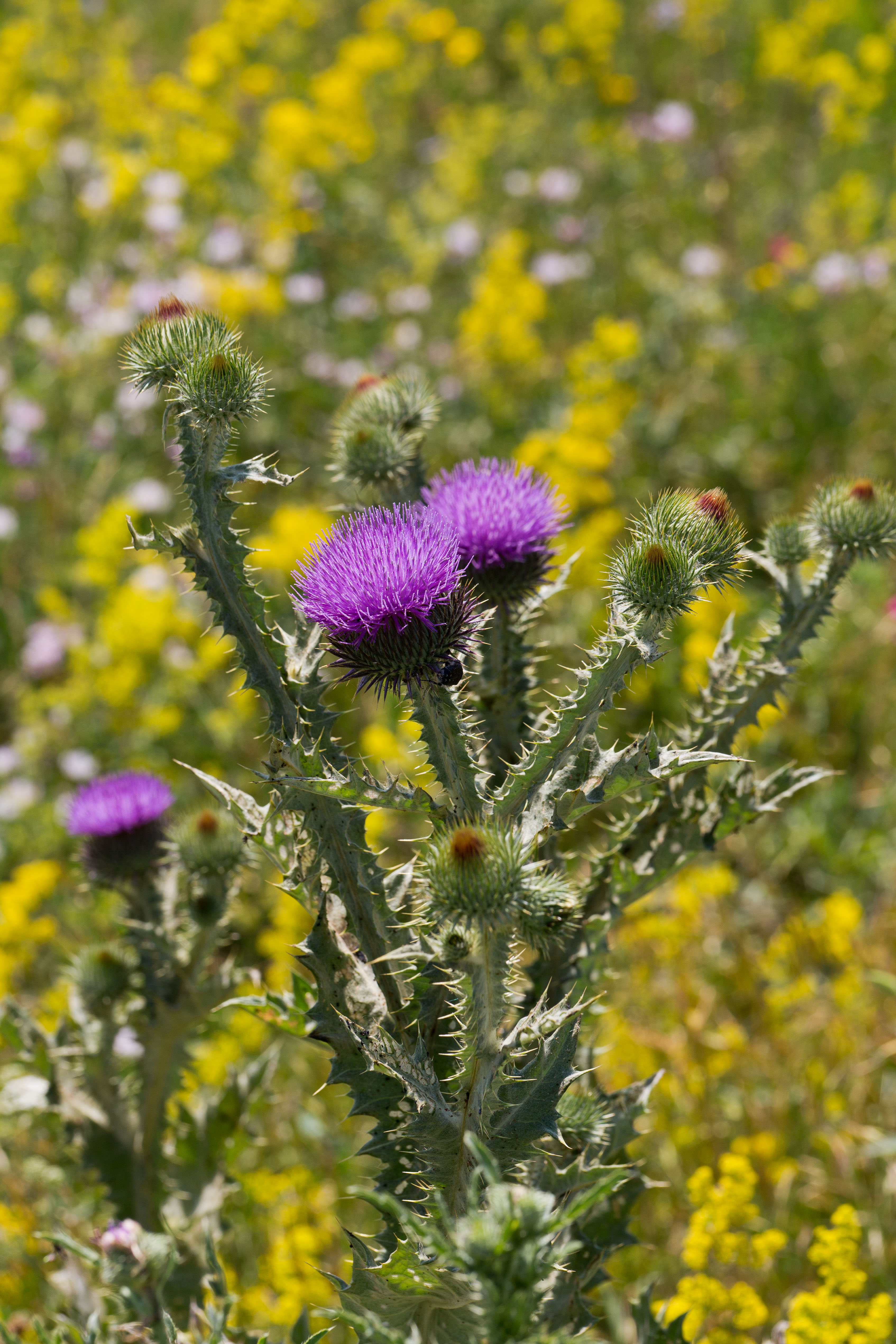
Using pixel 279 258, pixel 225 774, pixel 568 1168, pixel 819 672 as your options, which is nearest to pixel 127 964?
pixel 568 1168

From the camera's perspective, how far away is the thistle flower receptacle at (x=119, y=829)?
309cm

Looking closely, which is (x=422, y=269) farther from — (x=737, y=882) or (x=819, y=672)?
(x=737, y=882)

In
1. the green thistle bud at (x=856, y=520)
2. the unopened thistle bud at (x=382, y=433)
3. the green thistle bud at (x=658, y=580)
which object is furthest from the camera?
the unopened thistle bud at (x=382, y=433)

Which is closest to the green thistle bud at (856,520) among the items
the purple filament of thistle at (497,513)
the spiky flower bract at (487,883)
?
the purple filament of thistle at (497,513)

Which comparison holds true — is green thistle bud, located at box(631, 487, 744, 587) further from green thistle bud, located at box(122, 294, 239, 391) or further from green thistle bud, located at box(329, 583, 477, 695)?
green thistle bud, located at box(122, 294, 239, 391)

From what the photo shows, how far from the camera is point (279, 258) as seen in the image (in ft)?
27.1

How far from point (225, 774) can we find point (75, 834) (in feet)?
8.66

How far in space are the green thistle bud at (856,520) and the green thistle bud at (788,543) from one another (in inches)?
1.0

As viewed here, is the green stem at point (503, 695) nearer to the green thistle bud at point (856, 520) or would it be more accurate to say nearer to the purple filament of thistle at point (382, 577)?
the purple filament of thistle at point (382, 577)

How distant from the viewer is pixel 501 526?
2615 millimetres

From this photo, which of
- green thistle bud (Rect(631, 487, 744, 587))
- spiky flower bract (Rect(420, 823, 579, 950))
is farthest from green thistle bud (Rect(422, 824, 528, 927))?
green thistle bud (Rect(631, 487, 744, 587))

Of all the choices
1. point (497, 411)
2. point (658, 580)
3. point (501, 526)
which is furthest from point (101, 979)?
point (497, 411)

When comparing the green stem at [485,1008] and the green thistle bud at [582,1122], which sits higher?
the green stem at [485,1008]

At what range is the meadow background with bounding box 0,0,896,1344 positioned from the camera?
3613 millimetres
